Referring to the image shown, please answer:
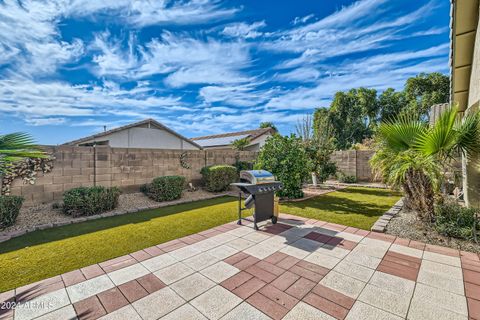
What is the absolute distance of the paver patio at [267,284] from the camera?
2291mm

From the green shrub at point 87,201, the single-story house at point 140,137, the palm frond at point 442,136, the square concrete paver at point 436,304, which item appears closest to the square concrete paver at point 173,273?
the square concrete paver at point 436,304

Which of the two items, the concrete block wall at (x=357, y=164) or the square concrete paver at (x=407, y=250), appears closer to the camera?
the square concrete paver at (x=407, y=250)

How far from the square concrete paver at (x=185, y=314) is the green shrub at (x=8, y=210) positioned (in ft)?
17.8

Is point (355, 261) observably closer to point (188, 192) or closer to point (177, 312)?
point (177, 312)

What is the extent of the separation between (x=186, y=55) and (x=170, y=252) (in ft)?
25.2

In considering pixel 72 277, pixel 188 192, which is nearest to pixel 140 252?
pixel 72 277

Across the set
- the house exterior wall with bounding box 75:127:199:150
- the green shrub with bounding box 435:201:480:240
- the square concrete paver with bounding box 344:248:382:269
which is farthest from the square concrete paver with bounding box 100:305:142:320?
the house exterior wall with bounding box 75:127:199:150

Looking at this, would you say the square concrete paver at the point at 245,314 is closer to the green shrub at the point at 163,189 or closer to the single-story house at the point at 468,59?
the single-story house at the point at 468,59

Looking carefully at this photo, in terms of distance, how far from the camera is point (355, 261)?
3414 millimetres

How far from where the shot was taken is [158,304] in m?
2.41

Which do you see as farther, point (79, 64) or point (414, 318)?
point (79, 64)

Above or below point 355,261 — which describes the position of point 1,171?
above

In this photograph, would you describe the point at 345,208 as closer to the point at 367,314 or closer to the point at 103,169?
the point at 367,314

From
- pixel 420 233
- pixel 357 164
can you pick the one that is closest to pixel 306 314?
pixel 420 233
